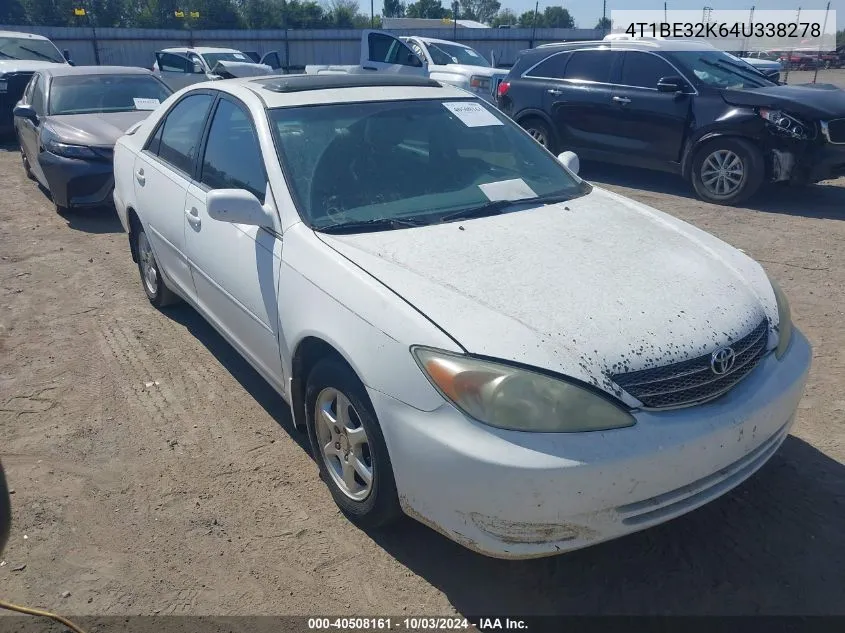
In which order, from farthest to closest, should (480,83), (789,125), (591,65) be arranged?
(480,83)
(591,65)
(789,125)

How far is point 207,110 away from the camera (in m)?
4.05

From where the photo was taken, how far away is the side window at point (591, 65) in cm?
923

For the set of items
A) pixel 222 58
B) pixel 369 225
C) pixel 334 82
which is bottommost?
pixel 369 225

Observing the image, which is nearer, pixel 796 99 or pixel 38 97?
pixel 796 99

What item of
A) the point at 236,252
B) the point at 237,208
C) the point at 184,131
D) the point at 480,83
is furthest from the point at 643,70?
the point at 237,208

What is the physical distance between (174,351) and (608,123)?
21.9 ft

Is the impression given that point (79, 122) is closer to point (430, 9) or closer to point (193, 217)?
point (193, 217)

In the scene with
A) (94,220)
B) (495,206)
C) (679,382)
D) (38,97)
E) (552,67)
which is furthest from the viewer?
(552,67)

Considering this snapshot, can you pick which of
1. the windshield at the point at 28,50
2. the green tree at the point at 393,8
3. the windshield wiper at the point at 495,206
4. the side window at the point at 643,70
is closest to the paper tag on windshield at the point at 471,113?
the windshield wiper at the point at 495,206

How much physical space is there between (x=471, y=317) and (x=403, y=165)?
4.20ft

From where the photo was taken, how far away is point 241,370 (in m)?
4.26

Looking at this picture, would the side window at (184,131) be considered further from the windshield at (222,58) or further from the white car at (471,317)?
the windshield at (222,58)

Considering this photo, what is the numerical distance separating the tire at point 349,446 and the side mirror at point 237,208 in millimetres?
751

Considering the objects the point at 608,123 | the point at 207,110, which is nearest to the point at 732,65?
the point at 608,123
